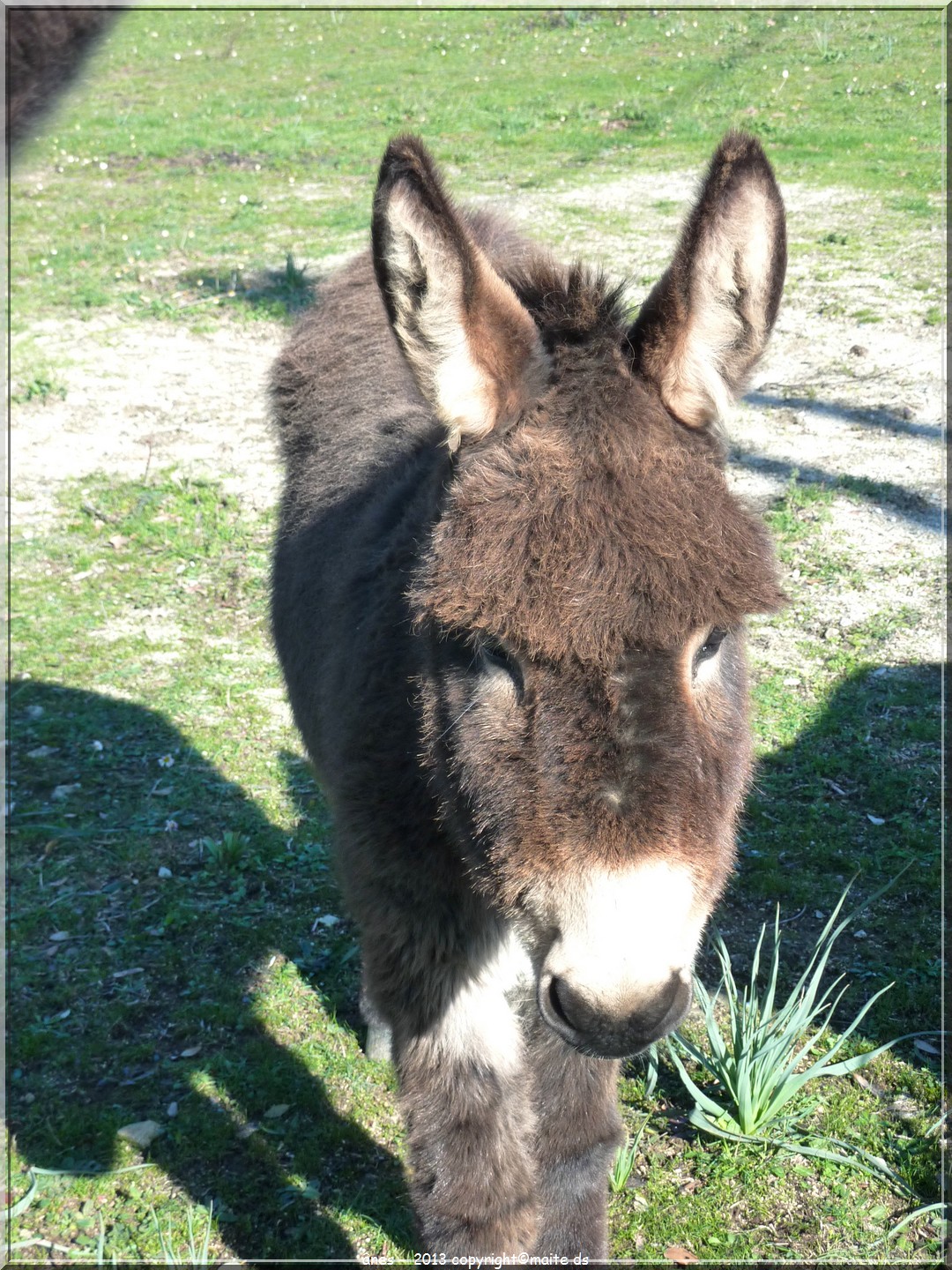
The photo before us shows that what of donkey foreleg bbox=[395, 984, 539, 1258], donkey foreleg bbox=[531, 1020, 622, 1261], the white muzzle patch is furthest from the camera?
donkey foreleg bbox=[531, 1020, 622, 1261]

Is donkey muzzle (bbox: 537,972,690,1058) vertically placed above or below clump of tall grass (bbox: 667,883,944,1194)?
above

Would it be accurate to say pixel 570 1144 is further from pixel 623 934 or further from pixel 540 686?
pixel 540 686

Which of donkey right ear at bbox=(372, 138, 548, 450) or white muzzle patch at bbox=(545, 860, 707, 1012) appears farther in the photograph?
donkey right ear at bbox=(372, 138, 548, 450)

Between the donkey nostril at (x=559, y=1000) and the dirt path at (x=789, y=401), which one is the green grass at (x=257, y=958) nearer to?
the dirt path at (x=789, y=401)

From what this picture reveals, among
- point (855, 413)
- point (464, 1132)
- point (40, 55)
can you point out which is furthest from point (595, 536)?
point (855, 413)

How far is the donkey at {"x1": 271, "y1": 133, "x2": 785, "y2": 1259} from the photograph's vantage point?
2043mm

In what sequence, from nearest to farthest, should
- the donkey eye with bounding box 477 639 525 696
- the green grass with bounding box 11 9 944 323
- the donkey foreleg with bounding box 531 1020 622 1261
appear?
the donkey eye with bounding box 477 639 525 696 < the donkey foreleg with bounding box 531 1020 622 1261 < the green grass with bounding box 11 9 944 323

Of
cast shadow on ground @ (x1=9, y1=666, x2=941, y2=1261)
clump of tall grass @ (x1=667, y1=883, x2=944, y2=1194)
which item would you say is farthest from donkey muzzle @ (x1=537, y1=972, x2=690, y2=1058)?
cast shadow on ground @ (x1=9, y1=666, x2=941, y2=1261)

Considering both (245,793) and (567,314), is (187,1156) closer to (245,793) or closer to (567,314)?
(245,793)

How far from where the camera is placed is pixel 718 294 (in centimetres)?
242

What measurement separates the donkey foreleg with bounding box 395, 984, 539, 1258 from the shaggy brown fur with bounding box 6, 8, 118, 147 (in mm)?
2498

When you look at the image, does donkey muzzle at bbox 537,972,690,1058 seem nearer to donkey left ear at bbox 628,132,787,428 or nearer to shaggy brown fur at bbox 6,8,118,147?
donkey left ear at bbox 628,132,787,428

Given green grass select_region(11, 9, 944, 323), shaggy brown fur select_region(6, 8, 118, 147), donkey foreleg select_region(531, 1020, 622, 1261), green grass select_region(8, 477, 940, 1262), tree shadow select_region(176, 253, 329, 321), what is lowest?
green grass select_region(8, 477, 940, 1262)

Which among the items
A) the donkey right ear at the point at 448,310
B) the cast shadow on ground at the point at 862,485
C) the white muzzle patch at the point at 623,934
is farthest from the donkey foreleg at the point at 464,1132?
the cast shadow on ground at the point at 862,485
